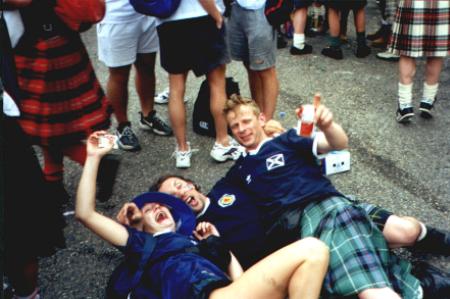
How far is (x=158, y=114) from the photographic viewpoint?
13.8 feet

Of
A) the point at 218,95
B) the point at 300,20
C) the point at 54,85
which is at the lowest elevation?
the point at 300,20

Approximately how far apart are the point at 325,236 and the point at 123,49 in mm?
1902

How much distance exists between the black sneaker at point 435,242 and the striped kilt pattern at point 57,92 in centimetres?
171

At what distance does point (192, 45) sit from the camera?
3051 mm

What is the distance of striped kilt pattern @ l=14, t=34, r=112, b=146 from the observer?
2432 mm

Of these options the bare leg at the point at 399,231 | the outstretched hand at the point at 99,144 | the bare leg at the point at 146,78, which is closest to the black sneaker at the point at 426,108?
the bare leg at the point at 399,231

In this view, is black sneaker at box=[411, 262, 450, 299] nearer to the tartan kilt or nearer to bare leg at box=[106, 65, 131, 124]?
the tartan kilt

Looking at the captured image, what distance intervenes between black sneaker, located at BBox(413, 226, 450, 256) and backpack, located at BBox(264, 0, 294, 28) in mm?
1675

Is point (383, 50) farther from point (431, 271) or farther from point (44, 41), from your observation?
point (44, 41)

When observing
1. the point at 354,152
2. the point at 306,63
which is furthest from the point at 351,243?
the point at 306,63

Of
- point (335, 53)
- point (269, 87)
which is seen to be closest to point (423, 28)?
point (269, 87)

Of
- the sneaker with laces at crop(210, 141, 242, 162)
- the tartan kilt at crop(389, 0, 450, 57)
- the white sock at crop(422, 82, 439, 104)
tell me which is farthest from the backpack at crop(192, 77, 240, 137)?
the white sock at crop(422, 82, 439, 104)

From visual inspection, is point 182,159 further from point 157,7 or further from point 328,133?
point 328,133

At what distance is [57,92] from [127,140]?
1.19m
